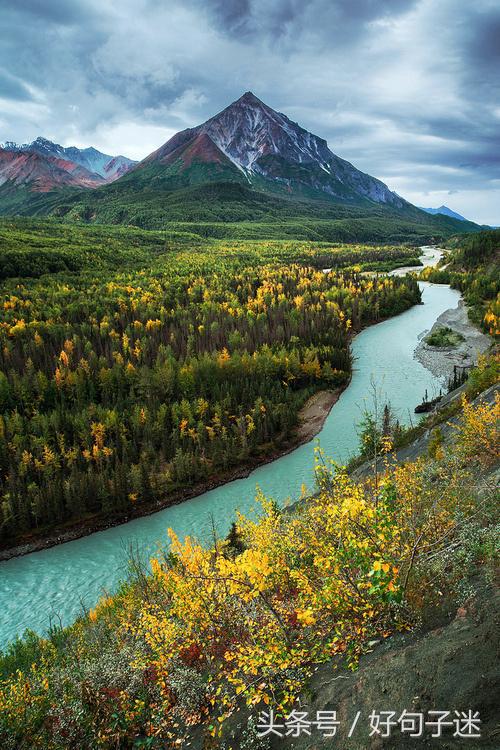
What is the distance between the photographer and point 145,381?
6219 centimetres

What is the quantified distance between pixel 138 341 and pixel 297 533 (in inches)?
2608

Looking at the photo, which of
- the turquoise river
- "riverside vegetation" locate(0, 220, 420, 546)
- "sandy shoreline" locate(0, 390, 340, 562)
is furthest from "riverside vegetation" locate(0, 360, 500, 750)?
"riverside vegetation" locate(0, 220, 420, 546)

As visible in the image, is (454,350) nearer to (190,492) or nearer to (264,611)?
(190,492)

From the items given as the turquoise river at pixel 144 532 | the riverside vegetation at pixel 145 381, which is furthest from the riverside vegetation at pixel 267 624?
the riverside vegetation at pixel 145 381

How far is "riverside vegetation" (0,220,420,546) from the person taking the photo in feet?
152

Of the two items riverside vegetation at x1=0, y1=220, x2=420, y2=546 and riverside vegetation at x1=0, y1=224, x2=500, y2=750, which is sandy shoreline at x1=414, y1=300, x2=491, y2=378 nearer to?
riverside vegetation at x1=0, y1=220, x2=420, y2=546

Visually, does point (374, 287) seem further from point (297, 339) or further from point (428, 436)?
point (428, 436)

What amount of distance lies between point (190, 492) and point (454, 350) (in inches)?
2578

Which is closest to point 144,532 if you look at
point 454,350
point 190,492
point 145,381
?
point 190,492

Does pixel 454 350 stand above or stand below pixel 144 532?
above

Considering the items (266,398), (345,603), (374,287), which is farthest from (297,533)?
(374,287)

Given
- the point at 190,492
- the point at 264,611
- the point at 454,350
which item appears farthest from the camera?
the point at 454,350

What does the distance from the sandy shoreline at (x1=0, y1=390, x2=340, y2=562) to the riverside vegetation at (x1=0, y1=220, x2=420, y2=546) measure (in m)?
0.73

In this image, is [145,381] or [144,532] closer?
[144,532]
